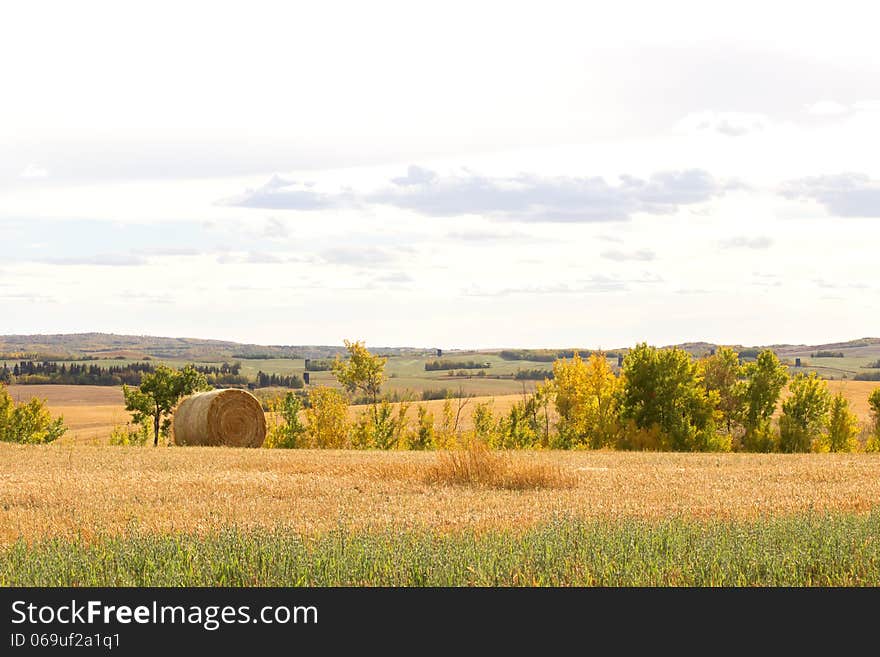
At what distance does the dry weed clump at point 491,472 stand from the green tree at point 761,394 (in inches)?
1454

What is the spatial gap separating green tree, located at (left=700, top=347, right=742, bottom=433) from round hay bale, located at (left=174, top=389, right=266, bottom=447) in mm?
31395

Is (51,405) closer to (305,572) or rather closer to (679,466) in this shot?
(679,466)

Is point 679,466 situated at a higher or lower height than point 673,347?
lower

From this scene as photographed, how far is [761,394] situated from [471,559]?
47.9 metres

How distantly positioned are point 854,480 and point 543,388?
1792 inches

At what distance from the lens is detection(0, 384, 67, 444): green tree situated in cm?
7412

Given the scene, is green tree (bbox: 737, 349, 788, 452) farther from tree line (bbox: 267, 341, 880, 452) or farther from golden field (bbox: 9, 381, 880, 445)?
golden field (bbox: 9, 381, 880, 445)

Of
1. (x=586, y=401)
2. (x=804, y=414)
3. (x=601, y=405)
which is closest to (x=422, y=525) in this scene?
(x=601, y=405)

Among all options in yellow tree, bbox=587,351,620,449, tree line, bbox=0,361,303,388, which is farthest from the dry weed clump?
tree line, bbox=0,361,303,388

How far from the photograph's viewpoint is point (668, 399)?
4831 cm

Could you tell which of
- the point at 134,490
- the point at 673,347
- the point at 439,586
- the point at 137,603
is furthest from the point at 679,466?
the point at 673,347

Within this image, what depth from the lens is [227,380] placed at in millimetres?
121938

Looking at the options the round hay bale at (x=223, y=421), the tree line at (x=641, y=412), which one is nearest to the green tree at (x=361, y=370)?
the tree line at (x=641, y=412)

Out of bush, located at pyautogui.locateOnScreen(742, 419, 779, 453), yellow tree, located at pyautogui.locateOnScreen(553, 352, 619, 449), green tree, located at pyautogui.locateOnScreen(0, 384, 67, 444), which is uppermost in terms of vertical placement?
yellow tree, located at pyautogui.locateOnScreen(553, 352, 619, 449)
